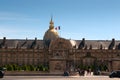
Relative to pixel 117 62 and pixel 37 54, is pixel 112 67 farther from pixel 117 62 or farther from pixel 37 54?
pixel 37 54

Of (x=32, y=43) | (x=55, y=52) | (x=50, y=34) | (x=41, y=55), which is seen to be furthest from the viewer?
(x=50, y=34)

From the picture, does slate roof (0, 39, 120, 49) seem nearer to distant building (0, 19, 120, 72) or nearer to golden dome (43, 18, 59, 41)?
distant building (0, 19, 120, 72)

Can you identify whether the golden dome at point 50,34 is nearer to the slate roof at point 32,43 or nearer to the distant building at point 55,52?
the slate roof at point 32,43

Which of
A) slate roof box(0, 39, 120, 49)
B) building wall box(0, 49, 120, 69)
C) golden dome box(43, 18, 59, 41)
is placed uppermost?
golden dome box(43, 18, 59, 41)

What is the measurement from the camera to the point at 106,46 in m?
129

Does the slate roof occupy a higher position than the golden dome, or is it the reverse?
the golden dome

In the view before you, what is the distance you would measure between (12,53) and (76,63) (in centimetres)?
2032

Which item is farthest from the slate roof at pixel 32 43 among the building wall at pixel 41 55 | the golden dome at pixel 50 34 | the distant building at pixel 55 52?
the golden dome at pixel 50 34

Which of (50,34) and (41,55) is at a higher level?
(50,34)

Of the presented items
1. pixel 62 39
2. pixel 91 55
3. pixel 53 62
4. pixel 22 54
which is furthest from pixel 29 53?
pixel 53 62

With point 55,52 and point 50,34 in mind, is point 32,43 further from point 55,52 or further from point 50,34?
point 50,34

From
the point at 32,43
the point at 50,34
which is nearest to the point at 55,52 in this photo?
the point at 32,43

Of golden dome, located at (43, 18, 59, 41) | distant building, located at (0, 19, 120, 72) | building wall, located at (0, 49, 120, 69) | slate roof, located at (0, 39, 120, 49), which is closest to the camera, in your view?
distant building, located at (0, 19, 120, 72)

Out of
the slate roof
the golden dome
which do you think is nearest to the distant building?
the slate roof
